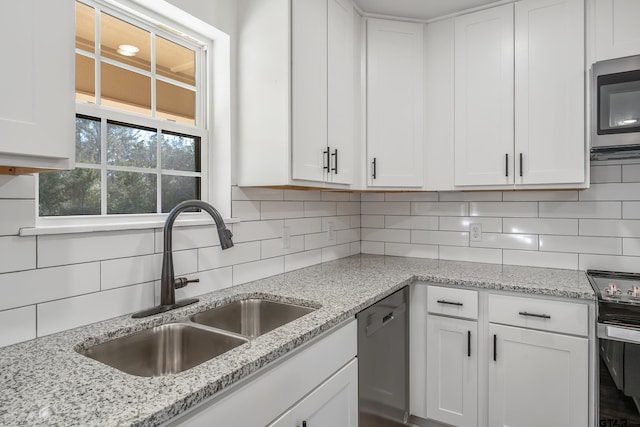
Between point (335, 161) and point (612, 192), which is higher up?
point (335, 161)

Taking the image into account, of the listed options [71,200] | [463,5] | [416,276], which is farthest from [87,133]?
[463,5]


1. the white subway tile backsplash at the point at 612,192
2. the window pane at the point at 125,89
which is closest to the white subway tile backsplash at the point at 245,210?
the window pane at the point at 125,89

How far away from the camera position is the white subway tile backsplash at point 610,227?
6.64 feet

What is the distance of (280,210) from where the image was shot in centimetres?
206

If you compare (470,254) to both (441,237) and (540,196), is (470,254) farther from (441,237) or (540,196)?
(540,196)

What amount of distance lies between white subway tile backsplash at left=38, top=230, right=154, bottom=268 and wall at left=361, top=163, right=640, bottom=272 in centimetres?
177

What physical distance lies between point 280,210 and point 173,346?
0.95 m

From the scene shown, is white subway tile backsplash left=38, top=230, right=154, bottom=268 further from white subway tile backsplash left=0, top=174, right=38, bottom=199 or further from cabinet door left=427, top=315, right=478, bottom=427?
cabinet door left=427, top=315, right=478, bottom=427

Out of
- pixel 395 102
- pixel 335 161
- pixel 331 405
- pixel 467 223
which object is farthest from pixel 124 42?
pixel 467 223

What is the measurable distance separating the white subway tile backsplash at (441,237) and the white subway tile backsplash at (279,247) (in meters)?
0.90

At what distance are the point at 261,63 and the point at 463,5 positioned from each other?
1.28m

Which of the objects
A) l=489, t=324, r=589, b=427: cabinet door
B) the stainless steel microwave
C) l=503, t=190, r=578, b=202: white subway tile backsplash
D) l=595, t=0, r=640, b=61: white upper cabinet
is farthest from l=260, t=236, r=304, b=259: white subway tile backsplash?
l=595, t=0, r=640, b=61: white upper cabinet

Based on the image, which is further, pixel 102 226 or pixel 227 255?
pixel 227 255

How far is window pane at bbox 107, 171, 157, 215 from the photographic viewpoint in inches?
56.4
